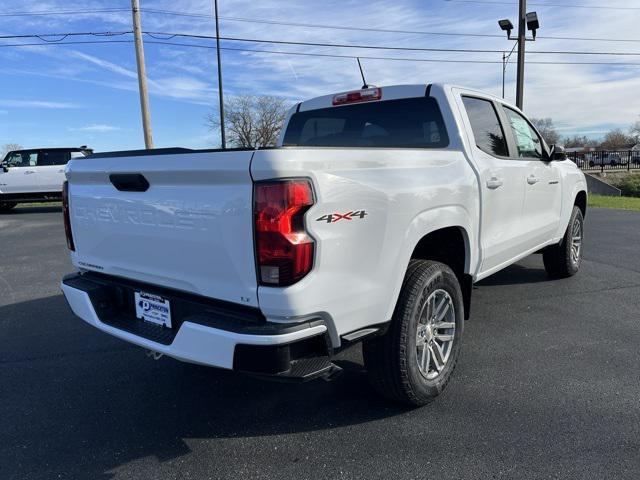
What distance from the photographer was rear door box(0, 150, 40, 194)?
16203 mm

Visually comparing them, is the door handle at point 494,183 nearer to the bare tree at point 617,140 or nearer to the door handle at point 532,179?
the door handle at point 532,179

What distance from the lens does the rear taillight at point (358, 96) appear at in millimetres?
4027

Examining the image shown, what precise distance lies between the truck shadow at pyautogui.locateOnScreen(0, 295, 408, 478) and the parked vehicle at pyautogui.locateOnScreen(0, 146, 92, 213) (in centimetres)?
1373

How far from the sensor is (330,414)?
9.95 ft

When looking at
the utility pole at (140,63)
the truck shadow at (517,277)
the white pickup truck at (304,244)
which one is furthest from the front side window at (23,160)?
the truck shadow at (517,277)

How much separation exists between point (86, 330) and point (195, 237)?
276cm

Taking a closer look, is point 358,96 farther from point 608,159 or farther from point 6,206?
point 608,159

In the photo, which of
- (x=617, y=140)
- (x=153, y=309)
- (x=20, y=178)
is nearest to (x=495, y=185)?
(x=153, y=309)

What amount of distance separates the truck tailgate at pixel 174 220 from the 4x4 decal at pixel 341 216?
12.9 inches

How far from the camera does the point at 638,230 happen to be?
1006cm

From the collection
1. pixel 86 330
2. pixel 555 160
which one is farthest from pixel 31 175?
pixel 555 160

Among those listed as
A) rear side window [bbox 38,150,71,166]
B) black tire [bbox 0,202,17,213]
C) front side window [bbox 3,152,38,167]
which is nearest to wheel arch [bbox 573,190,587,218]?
rear side window [bbox 38,150,71,166]

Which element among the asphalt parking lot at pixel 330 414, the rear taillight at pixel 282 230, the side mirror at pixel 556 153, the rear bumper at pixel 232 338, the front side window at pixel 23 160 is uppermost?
the front side window at pixel 23 160

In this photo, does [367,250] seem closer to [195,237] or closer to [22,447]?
[195,237]
